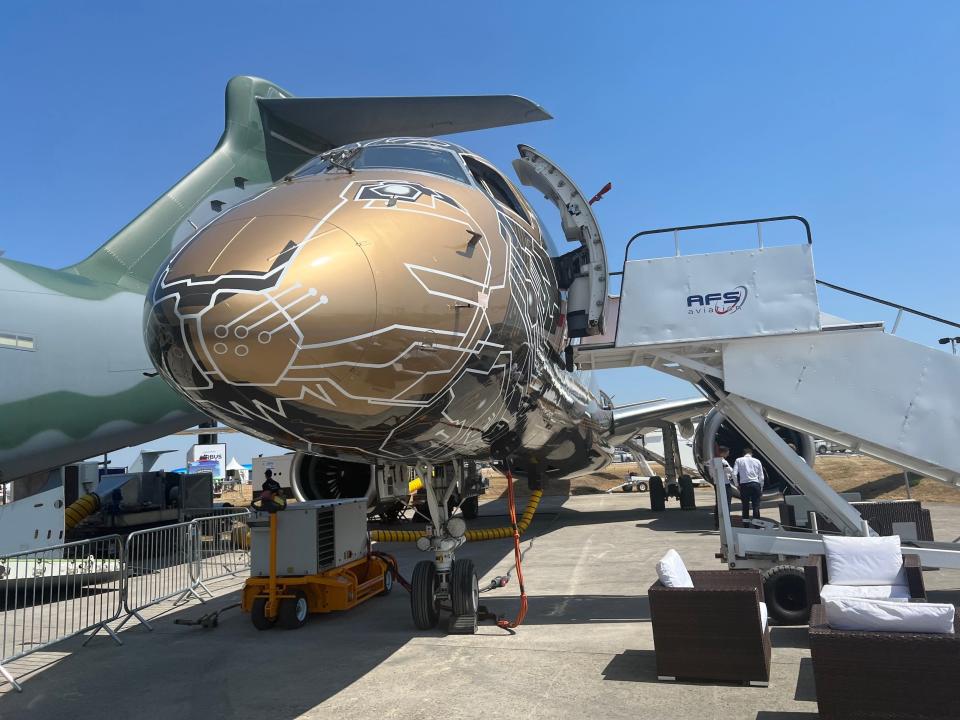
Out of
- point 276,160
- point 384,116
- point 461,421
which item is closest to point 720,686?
point 461,421

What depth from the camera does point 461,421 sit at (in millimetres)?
3980

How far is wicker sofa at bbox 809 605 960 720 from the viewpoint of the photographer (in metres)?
3.52

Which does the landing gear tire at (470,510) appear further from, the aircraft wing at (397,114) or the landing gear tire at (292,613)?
the landing gear tire at (292,613)

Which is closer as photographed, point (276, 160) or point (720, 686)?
point (720, 686)

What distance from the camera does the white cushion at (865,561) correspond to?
18.6 feet

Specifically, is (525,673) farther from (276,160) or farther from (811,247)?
(276,160)

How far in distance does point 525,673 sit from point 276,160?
13.2 m

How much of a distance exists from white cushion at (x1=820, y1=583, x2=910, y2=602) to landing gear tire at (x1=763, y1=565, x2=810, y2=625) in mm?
417

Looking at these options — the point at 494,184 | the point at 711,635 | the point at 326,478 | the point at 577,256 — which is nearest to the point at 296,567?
the point at 326,478

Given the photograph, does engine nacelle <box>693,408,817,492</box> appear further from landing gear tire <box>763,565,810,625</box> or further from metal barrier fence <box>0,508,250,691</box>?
metal barrier fence <box>0,508,250,691</box>

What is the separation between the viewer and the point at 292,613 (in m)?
6.99

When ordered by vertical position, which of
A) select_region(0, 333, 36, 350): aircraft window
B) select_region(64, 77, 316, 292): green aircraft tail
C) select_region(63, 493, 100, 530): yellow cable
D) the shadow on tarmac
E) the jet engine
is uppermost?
select_region(64, 77, 316, 292): green aircraft tail

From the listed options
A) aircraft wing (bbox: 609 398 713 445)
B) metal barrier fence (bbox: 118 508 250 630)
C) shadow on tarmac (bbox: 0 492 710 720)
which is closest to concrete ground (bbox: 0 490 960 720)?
shadow on tarmac (bbox: 0 492 710 720)

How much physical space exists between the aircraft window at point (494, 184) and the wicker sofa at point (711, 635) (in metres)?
2.95
